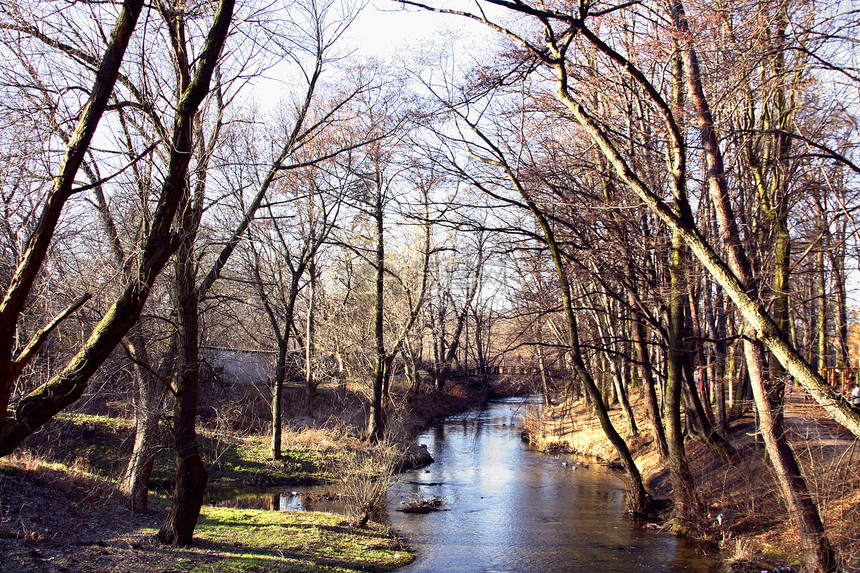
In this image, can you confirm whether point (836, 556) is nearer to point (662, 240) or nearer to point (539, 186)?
point (662, 240)

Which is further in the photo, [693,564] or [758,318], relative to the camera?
[693,564]

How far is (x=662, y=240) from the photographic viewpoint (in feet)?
39.5

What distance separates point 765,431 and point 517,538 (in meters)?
4.90

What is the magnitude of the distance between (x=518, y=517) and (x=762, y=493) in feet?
15.2

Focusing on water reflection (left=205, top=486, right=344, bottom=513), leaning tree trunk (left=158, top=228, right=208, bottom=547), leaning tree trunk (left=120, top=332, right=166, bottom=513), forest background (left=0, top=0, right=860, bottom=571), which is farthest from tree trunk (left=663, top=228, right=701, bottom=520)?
leaning tree trunk (left=120, top=332, right=166, bottom=513)

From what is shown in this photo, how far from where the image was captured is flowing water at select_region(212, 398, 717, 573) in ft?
32.3

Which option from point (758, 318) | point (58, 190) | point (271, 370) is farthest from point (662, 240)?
point (271, 370)

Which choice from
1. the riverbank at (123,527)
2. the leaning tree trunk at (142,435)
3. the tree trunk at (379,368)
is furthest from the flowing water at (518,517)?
the leaning tree trunk at (142,435)

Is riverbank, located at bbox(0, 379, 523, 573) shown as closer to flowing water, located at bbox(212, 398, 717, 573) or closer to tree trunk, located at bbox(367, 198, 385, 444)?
flowing water, located at bbox(212, 398, 717, 573)

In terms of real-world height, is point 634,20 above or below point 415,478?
above

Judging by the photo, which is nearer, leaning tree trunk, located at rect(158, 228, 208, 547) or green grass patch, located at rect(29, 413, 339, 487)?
leaning tree trunk, located at rect(158, 228, 208, 547)

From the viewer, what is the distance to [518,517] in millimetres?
12766

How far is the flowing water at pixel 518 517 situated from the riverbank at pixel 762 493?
26.7 inches

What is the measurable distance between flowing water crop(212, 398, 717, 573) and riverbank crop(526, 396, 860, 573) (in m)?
0.68
